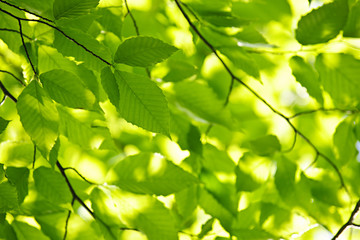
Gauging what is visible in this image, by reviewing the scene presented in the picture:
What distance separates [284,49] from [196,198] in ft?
1.79

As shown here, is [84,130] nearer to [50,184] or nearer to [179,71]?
[50,184]

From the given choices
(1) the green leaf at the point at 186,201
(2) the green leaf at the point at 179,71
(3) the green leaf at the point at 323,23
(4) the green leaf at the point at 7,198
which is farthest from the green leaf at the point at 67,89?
(3) the green leaf at the point at 323,23

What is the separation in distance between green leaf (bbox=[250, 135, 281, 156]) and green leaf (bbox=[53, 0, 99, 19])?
0.56 meters

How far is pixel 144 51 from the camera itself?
64 cm

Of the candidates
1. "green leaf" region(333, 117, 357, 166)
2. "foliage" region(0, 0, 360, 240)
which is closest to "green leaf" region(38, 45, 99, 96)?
"foliage" region(0, 0, 360, 240)

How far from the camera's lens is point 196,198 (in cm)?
103

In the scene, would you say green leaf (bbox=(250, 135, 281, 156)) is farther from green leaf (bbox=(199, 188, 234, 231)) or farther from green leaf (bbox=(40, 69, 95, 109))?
green leaf (bbox=(40, 69, 95, 109))

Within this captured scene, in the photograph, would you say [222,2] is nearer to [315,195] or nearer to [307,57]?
[307,57]

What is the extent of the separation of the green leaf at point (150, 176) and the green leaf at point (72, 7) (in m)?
0.33

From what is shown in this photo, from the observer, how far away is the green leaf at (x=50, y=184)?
A: 2.73 feet

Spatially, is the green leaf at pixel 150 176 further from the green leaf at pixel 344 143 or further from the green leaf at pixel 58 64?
the green leaf at pixel 344 143

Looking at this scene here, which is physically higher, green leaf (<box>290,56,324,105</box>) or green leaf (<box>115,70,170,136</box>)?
green leaf (<box>115,70,170,136</box>)

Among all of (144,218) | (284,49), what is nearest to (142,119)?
(144,218)

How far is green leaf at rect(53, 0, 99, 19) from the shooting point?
24.9 inches
